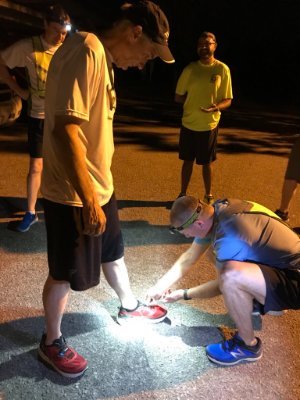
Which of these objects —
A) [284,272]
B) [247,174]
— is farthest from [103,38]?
[247,174]

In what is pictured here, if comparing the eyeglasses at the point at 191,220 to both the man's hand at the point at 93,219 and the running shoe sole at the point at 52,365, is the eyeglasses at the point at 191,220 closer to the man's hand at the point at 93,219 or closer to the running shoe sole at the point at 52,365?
the man's hand at the point at 93,219

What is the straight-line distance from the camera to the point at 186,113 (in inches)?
194

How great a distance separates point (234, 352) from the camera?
2.59m

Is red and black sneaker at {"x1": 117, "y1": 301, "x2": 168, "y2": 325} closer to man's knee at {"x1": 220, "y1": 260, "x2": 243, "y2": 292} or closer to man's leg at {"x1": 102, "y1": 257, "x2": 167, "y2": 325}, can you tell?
man's leg at {"x1": 102, "y1": 257, "x2": 167, "y2": 325}

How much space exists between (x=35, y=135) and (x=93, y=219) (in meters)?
2.14

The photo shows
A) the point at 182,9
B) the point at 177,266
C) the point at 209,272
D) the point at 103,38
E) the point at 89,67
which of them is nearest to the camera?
the point at 89,67

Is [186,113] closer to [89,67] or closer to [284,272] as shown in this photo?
[284,272]

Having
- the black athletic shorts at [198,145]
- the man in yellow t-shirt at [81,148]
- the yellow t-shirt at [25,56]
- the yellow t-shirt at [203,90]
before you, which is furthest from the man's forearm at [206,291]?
the yellow t-shirt at [203,90]

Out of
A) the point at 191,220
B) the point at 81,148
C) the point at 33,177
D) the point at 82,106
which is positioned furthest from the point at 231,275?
the point at 33,177

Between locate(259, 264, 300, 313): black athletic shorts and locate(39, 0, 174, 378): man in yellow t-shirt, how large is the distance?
907 millimetres

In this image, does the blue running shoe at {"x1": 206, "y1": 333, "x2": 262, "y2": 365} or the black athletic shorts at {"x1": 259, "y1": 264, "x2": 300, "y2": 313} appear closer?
the black athletic shorts at {"x1": 259, "y1": 264, "x2": 300, "y2": 313}

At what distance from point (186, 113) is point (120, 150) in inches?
114

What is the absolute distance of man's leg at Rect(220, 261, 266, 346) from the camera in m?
2.44

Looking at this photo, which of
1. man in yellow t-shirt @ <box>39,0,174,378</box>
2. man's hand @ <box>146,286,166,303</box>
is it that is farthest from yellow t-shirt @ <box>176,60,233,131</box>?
man in yellow t-shirt @ <box>39,0,174,378</box>
